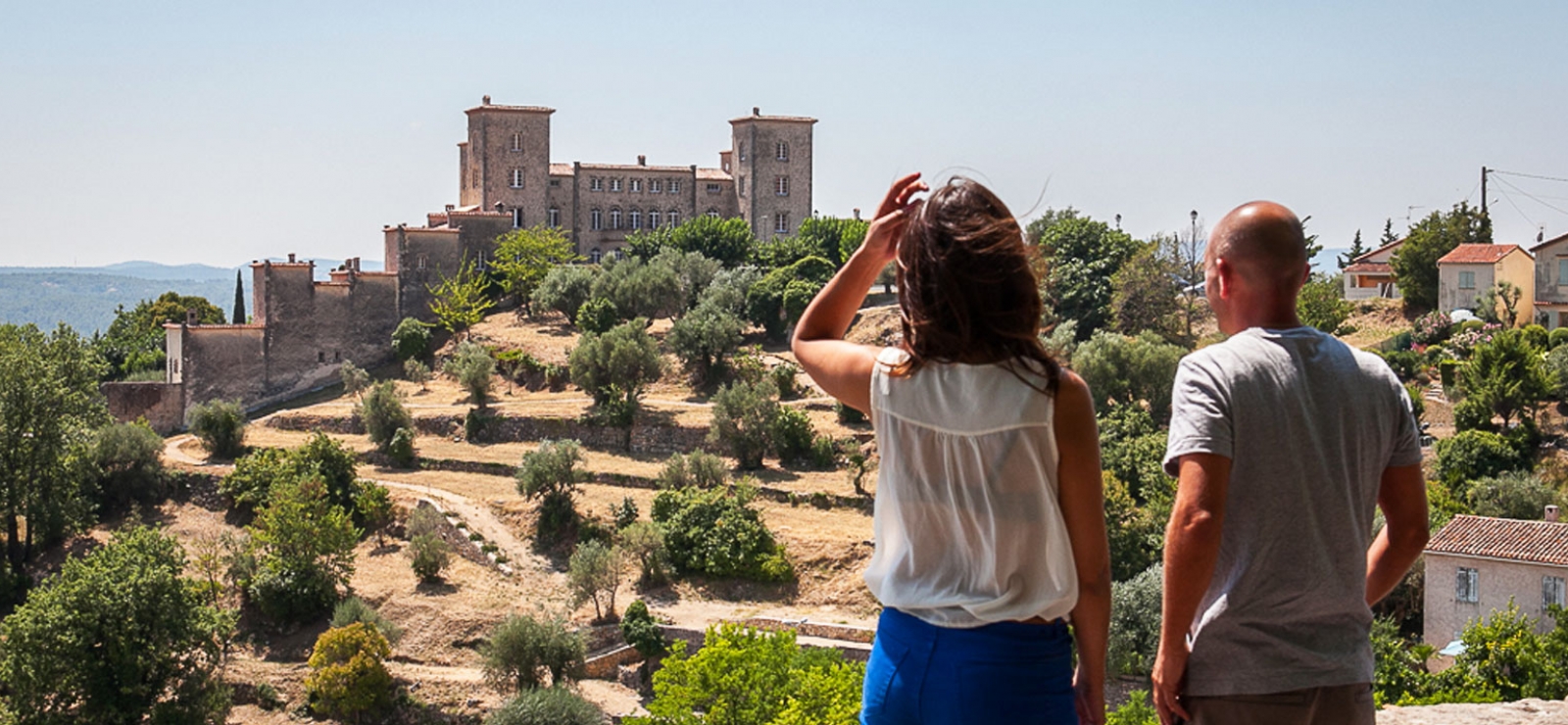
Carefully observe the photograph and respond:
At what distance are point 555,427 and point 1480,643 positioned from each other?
78.4 feet

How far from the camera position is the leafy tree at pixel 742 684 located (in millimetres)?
19312

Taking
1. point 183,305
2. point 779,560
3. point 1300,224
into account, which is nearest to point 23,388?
point 779,560

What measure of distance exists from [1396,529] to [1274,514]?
21.8 inches

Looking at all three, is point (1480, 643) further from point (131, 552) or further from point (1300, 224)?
point (131, 552)

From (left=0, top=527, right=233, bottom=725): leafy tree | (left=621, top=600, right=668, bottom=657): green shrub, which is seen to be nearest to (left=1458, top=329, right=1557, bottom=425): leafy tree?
(left=621, top=600, right=668, bottom=657): green shrub

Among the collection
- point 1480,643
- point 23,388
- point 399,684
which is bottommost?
point 399,684

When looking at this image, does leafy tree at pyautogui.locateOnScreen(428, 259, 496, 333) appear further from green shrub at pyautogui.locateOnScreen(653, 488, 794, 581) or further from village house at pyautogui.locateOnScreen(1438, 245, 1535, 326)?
village house at pyautogui.locateOnScreen(1438, 245, 1535, 326)

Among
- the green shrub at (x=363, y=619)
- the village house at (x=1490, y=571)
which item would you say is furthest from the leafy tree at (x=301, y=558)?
the village house at (x=1490, y=571)

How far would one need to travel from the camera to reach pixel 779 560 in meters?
29.5

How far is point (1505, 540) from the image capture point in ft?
79.8

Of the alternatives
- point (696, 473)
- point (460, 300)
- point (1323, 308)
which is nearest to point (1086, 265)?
point (1323, 308)

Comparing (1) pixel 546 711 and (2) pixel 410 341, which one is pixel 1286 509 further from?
(2) pixel 410 341

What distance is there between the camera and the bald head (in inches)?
152

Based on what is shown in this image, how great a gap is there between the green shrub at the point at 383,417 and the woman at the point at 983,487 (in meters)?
35.4
